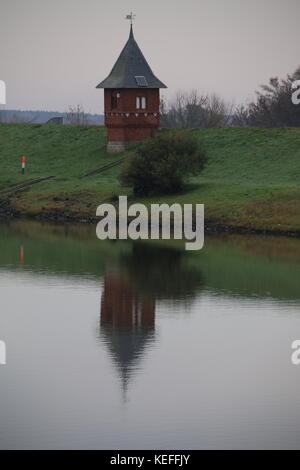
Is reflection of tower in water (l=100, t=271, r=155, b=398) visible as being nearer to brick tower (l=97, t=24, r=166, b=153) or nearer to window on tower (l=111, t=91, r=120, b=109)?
brick tower (l=97, t=24, r=166, b=153)

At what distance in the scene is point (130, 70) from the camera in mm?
87062

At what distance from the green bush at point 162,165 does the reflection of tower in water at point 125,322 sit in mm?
25407

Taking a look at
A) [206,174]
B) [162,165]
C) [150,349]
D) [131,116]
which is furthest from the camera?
[131,116]

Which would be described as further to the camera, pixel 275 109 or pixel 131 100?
pixel 275 109

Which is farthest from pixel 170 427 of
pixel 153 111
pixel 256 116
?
pixel 256 116

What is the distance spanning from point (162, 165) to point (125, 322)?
3482cm

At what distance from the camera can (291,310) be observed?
129 ft

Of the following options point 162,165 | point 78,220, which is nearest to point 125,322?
point 78,220

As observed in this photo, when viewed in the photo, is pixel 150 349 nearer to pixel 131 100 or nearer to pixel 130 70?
pixel 131 100

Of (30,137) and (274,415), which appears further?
(30,137)

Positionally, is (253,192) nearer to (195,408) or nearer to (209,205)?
(209,205)

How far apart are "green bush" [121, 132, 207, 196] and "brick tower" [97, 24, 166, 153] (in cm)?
1459

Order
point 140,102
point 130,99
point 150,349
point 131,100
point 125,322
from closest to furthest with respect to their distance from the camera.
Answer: point 150,349
point 125,322
point 130,99
point 131,100
point 140,102
